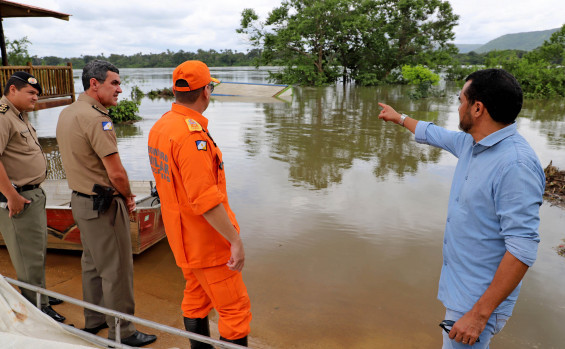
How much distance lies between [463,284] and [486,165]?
583 millimetres

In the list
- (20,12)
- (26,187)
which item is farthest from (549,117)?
(20,12)

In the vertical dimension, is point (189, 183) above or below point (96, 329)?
above

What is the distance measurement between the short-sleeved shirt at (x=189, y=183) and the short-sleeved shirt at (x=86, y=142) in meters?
0.66

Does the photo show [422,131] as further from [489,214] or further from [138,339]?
[138,339]

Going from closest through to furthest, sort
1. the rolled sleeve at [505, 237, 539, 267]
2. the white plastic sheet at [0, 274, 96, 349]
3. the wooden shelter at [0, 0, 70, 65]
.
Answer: the rolled sleeve at [505, 237, 539, 267], the white plastic sheet at [0, 274, 96, 349], the wooden shelter at [0, 0, 70, 65]

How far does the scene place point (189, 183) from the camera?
2039mm

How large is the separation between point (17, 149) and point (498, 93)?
10.9 feet

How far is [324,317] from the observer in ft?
11.8

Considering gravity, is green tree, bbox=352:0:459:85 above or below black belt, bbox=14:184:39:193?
above

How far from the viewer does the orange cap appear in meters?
2.15

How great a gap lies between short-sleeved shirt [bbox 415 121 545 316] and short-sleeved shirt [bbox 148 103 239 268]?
120 cm

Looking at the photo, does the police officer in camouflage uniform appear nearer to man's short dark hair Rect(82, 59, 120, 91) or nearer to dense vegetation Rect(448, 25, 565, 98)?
man's short dark hair Rect(82, 59, 120, 91)

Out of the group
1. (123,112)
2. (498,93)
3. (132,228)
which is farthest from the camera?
(123,112)

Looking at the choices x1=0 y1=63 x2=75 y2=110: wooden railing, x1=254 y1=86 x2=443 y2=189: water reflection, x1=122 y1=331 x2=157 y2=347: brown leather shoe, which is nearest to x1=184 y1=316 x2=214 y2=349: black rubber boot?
x1=122 y1=331 x2=157 y2=347: brown leather shoe
